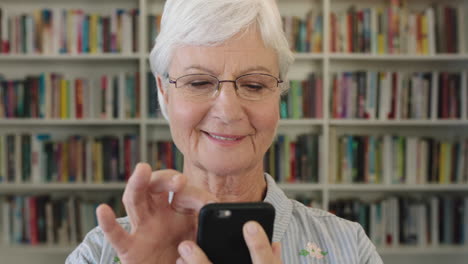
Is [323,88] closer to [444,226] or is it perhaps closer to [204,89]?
[444,226]

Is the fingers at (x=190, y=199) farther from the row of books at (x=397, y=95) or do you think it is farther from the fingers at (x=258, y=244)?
the row of books at (x=397, y=95)

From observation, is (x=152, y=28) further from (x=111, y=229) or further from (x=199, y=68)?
(x=111, y=229)

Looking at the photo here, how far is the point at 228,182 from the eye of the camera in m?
0.99

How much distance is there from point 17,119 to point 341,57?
1.96 m

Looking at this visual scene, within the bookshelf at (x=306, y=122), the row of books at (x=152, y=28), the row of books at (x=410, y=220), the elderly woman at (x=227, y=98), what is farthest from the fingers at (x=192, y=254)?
the row of books at (x=410, y=220)

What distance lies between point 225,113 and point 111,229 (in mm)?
380

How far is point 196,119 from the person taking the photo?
93cm

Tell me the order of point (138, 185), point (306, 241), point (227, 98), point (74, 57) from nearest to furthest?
point (138, 185)
point (227, 98)
point (306, 241)
point (74, 57)

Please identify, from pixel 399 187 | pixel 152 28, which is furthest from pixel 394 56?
pixel 152 28

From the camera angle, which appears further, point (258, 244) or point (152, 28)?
point (152, 28)

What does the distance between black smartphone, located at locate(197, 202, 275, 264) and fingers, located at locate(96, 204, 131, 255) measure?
10 centimetres

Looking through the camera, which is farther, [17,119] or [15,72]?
[15,72]

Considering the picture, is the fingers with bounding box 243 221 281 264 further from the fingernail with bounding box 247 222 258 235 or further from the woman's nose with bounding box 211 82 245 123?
the woman's nose with bounding box 211 82 245 123

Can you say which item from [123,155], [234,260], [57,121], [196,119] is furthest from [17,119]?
[234,260]
